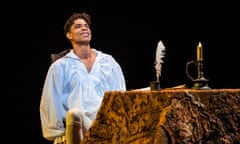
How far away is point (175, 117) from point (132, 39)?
2.21 meters

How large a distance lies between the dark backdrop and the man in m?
0.61

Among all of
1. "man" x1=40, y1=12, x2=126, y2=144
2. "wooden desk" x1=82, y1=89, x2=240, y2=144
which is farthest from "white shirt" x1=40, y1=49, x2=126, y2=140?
"wooden desk" x1=82, y1=89, x2=240, y2=144

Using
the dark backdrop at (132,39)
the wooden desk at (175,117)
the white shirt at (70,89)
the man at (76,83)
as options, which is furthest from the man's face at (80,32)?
the wooden desk at (175,117)

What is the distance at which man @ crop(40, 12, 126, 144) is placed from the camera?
10.1ft

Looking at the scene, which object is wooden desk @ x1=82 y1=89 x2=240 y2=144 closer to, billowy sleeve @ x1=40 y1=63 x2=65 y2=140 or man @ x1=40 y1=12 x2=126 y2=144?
man @ x1=40 y1=12 x2=126 y2=144

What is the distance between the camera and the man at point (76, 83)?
3074mm

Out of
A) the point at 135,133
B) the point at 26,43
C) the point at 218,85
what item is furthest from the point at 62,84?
the point at 218,85

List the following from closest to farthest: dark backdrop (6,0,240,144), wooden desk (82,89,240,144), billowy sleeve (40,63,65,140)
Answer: wooden desk (82,89,240,144), billowy sleeve (40,63,65,140), dark backdrop (6,0,240,144)

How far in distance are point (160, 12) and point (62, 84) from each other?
1.30 m

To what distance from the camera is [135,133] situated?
6.82 feet

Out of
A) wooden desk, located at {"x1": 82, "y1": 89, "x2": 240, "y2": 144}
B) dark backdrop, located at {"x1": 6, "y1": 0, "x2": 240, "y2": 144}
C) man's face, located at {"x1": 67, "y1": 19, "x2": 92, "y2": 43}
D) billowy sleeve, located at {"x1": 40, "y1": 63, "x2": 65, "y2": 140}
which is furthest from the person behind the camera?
dark backdrop, located at {"x1": 6, "y1": 0, "x2": 240, "y2": 144}

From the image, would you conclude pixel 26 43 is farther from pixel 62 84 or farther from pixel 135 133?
pixel 135 133

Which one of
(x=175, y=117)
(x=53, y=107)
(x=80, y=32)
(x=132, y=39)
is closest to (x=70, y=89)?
(x=53, y=107)

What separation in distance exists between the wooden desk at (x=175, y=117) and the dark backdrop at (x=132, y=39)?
1.92 metres
